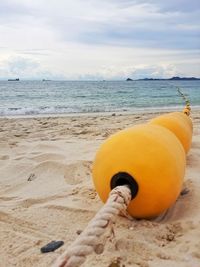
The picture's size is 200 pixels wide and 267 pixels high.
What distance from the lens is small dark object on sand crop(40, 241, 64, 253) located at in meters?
2.12

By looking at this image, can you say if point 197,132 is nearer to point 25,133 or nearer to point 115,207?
point 25,133

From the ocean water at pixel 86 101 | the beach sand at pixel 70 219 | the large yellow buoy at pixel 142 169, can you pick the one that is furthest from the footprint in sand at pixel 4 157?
the ocean water at pixel 86 101

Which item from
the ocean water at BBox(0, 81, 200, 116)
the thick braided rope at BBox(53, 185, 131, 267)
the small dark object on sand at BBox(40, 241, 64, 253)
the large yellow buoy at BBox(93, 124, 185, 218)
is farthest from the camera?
the ocean water at BBox(0, 81, 200, 116)

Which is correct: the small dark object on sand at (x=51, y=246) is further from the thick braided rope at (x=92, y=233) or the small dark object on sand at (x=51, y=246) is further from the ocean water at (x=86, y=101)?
the ocean water at (x=86, y=101)

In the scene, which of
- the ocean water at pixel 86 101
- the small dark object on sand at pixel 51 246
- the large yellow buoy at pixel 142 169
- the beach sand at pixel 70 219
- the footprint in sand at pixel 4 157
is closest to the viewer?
the beach sand at pixel 70 219

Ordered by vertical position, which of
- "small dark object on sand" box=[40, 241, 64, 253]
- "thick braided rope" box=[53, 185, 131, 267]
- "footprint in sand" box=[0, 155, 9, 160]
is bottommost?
"small dark object on sand" box=[40, 241, 64, 253]

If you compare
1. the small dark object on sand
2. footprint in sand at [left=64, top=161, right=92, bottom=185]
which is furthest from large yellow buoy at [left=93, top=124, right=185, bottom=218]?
footprint in sand at [left=64, top=161, right=92, bottom=185]

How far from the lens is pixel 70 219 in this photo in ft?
8.55

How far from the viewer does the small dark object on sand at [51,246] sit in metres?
2.12

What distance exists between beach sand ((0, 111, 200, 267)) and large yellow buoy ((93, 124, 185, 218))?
0.19 metres

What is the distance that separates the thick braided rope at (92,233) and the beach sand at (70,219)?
33 cm

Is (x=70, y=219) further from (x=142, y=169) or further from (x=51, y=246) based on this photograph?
(x=142, y=169)

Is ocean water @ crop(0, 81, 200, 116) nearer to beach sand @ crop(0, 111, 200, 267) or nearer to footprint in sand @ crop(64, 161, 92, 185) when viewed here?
footprint in sand @ crop(64, 161, 92, 185)

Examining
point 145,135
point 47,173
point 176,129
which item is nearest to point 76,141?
point 47,173
